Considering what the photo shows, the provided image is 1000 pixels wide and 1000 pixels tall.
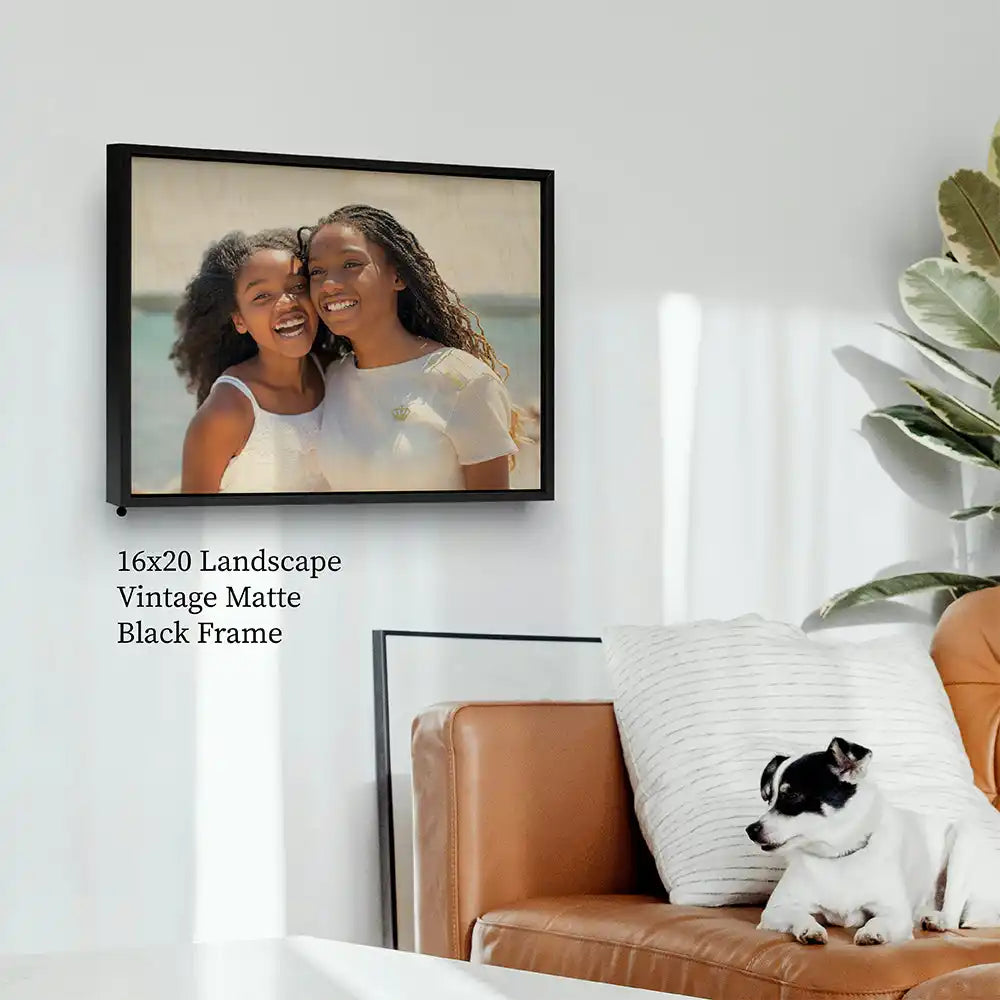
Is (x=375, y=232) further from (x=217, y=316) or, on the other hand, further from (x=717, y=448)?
(x=717, y=448)

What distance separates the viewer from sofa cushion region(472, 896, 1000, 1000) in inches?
62.1

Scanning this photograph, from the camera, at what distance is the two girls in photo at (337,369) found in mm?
2359

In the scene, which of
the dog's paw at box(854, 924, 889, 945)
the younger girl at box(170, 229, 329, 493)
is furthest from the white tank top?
the dog's paw at box(854, 924, 889, 945)

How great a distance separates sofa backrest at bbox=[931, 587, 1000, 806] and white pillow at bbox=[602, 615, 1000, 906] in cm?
9

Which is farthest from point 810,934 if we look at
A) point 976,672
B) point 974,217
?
point 974,217

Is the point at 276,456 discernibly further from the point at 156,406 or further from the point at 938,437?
the point at 938,437

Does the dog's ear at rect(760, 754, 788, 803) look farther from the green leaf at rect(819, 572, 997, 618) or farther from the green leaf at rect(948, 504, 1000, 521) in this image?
the green leaf at rect(948, 504, 1000, 521)

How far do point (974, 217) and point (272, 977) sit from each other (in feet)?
7.78

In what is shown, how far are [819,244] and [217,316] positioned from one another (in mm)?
1207

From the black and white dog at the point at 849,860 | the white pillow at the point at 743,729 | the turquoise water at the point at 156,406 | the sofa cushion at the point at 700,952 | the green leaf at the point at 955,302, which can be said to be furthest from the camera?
the green leaf at the point at 955,302

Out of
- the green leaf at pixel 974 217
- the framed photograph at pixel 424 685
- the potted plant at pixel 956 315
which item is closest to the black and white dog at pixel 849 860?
the framed photograph at pixel 424 685

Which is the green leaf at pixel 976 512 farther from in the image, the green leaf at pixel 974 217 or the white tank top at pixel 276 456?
the white tank top at pixel 276 456

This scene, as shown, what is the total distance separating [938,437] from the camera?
272 centimetres

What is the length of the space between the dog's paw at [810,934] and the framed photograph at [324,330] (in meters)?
1.04
